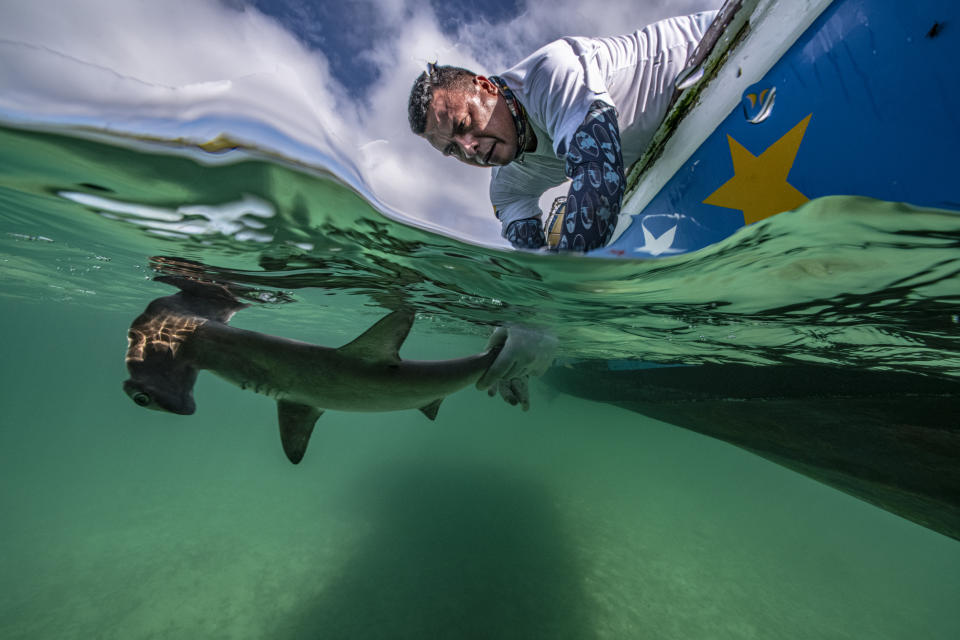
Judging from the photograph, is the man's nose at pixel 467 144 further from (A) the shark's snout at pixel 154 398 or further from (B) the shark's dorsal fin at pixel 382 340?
(A) the shark's snout at pixel 154 398

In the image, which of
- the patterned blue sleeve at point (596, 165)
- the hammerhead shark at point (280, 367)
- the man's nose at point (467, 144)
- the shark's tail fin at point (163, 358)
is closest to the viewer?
the patterned blue sleeve at point (596, 165)

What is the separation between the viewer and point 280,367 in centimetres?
293

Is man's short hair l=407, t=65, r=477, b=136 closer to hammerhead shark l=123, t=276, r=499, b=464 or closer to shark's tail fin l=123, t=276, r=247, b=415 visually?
hammerhead shark l=123, t=276, r=499, b=464

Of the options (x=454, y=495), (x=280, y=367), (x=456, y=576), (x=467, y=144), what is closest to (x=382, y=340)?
(x=280, y=367)

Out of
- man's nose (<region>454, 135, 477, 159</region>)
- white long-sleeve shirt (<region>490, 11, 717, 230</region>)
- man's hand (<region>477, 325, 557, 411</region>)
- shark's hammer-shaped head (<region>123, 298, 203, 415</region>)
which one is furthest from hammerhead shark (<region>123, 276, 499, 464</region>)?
white long-sleeve shirt (<region>490, 11, 717, 230</region>)

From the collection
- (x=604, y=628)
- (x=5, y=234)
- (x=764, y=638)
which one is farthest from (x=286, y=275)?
(x=764, y=638)

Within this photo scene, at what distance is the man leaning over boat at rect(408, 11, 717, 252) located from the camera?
95.1 inches

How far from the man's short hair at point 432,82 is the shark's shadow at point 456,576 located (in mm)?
9637

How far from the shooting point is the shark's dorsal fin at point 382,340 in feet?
10.0

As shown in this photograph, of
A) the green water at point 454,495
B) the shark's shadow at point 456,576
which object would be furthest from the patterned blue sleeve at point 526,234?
the shark's shadow at point 456,576

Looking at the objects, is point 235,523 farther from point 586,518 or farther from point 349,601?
point 586,518

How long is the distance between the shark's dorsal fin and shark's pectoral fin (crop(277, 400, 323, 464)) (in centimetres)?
87

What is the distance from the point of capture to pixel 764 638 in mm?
9023

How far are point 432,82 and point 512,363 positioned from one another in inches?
121
